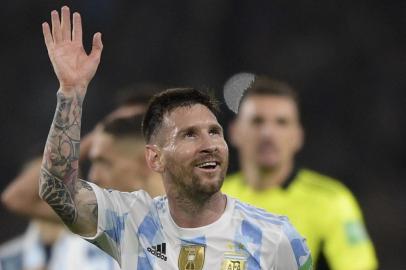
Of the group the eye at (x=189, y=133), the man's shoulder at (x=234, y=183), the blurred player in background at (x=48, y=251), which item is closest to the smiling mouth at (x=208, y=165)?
the eye at (x=189, y=133)

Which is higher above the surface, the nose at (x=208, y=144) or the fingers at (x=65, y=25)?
the fingers at (x=65, y=25)

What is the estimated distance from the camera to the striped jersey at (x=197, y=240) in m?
3.71

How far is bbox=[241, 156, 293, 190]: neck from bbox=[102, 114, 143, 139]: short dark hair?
4.18ft

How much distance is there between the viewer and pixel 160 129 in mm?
3883

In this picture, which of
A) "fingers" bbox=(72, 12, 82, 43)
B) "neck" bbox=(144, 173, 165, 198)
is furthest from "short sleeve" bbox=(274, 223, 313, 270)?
"neck" bbox=(144, 173, 165, 198)

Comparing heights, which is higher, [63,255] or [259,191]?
[259,191]

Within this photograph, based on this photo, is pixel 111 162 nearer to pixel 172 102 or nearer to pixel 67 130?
pixel 172 102

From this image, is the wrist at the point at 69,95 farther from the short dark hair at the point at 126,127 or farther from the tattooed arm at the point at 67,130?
the short dark hair at the point at 126,127

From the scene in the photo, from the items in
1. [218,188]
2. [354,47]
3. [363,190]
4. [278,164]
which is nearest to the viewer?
[218,188]

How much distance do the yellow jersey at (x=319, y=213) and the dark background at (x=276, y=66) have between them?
929 millimetres

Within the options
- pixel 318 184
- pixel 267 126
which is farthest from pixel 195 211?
pixel 318 184

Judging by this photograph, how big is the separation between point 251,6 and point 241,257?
18.7 feet

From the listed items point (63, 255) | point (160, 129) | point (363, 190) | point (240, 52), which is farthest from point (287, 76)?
point (160, 129)

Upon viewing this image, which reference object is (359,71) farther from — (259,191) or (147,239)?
(147,239)
